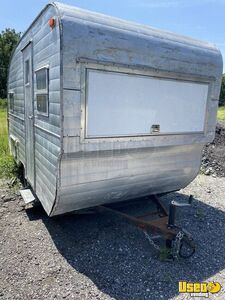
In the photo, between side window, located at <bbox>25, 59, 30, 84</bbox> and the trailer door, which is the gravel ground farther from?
side window, located at <bbox>25, 59, 30, 84</bbox>

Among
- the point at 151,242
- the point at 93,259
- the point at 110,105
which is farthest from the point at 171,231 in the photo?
the point at 110,105

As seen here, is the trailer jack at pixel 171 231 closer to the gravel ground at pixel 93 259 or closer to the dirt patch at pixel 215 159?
the gravel ground at pixel 93 259

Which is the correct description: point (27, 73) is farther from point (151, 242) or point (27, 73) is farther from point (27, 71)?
point (151, 242)

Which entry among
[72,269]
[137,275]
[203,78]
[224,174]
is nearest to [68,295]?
[72,269]

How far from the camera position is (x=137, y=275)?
11.6ft

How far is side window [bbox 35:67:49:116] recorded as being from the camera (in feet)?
11.7

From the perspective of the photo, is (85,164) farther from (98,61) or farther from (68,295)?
(68,295)

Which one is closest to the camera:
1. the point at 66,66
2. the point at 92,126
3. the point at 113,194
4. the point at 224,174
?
the point at 66,66

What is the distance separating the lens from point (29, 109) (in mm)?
4742

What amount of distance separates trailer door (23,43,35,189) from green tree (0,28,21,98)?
1328 inches

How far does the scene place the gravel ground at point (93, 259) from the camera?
10.7 ft

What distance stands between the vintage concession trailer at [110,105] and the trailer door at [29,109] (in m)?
0.03

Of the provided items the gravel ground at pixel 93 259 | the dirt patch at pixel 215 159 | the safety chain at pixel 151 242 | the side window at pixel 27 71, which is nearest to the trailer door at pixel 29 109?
the side window at pixel 27 71

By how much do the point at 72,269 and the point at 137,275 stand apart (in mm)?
859
